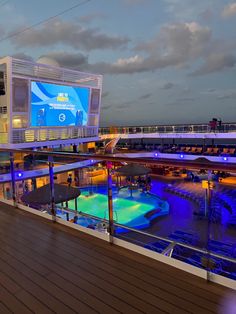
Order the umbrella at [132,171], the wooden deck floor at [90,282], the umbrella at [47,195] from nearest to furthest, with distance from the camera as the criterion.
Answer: the wooden deck floor at [90,282] → the umbrella at [47,195] → the umbrella at [132,171]

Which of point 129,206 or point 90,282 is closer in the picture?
point 90,282

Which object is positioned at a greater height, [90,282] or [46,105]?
[46,105]

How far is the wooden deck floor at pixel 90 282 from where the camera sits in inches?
70.1

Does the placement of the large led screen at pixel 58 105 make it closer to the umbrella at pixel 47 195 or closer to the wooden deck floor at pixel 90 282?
the umbrella at pixel 47 195

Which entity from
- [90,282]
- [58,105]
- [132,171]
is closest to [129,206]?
[132,171]

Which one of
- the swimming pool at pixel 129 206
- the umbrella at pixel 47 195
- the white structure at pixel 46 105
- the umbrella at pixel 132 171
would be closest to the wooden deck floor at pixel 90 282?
the umbrella at pixel 47 195

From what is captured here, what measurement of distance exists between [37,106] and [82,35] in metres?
6.67

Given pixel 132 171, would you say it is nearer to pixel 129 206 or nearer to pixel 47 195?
pixel 129 206

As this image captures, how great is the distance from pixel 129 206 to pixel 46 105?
10900mm

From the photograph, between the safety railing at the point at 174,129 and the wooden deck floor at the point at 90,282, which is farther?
the safety railing at the point at 174,129

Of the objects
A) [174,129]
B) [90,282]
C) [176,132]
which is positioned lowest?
[90,282]

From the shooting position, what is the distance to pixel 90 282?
2070 millimetres

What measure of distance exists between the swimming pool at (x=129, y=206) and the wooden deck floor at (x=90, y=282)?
8.46 meters

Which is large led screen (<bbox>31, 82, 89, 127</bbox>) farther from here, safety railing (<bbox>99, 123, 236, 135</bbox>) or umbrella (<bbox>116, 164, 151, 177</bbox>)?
umbrella (<bbox>116, 164, 151, 177</bbox>)
